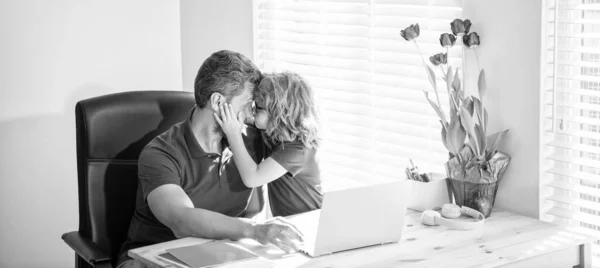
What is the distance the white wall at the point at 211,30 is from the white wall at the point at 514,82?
129 cm

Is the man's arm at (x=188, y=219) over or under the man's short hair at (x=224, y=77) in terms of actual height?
under

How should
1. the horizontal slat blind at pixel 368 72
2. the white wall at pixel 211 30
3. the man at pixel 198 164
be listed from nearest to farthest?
the man at pixel 198 164 → the horizontal slat blind at pixel 368 72 → the white wall at pixel 211 30

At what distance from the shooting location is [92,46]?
3494 millimetres

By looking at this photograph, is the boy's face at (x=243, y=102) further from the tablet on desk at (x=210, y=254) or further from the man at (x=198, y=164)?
the tablet on desk at (x=210, y=254)

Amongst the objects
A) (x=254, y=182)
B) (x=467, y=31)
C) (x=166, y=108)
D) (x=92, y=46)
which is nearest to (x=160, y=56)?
(x=92, y=46)

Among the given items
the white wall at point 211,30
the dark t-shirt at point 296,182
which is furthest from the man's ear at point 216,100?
the white wall at point 211,30

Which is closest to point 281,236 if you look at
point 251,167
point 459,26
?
point 251,167

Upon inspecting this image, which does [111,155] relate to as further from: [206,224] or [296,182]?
[296,182]

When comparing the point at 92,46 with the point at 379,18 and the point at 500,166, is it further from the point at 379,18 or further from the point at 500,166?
the point at 500,166

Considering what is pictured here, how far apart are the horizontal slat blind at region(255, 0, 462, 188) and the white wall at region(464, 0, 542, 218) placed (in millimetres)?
135

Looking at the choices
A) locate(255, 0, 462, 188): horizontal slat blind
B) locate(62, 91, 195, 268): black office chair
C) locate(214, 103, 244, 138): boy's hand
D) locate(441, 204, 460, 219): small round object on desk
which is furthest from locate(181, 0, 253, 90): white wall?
locate(441, 204, 460, 219): small round object on desk

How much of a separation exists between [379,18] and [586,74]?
2.76 ft

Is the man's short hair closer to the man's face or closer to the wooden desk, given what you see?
the man's face

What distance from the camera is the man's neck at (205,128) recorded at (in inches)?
99.1
